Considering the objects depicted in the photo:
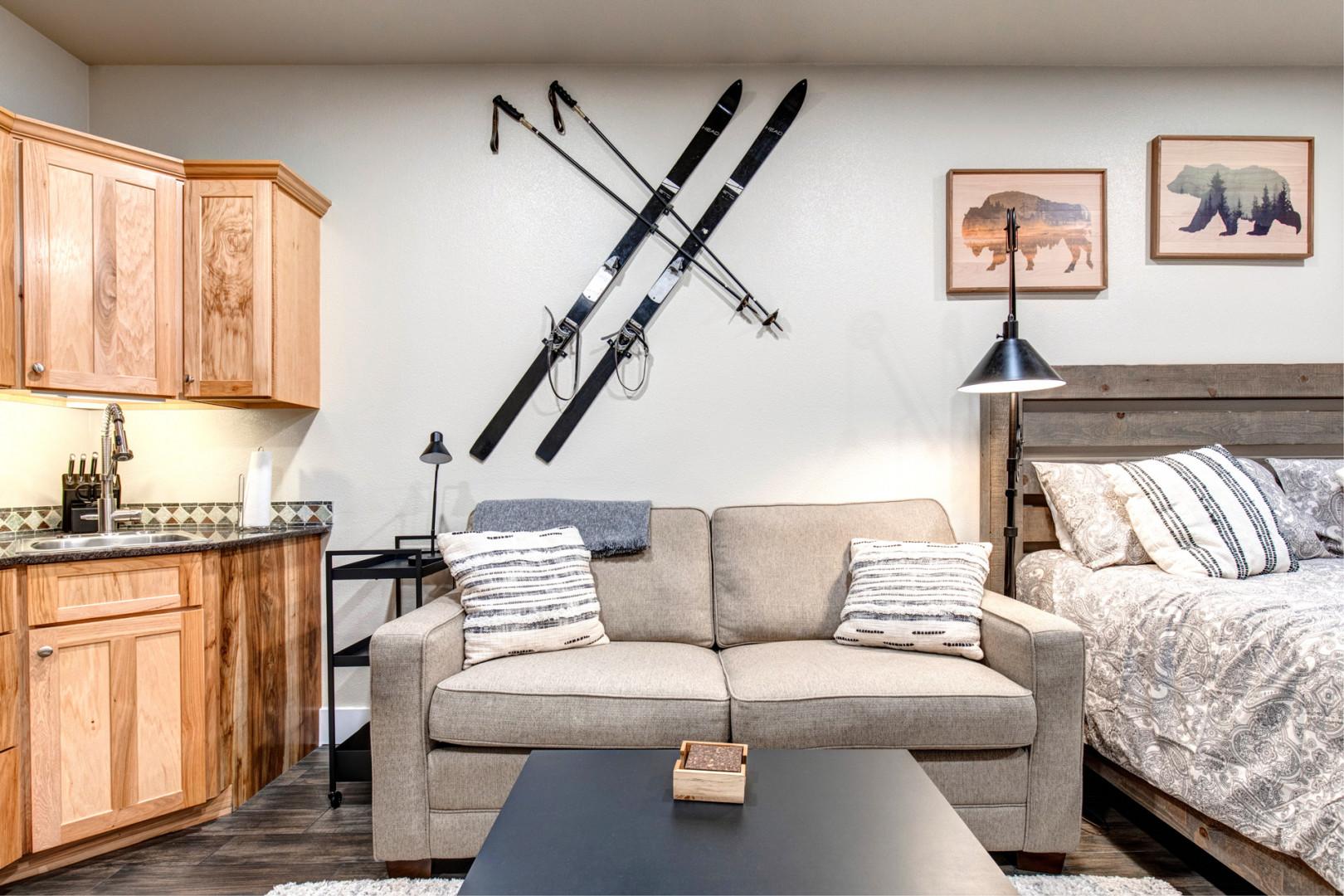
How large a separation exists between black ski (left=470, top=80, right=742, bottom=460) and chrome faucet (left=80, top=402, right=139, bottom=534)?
107 cm

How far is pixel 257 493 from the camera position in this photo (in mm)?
2566

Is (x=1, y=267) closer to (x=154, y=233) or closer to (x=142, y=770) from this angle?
(x=154, y=233)

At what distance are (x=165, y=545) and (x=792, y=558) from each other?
1838 mm

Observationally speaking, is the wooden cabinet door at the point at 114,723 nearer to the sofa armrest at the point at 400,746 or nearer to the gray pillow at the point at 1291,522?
the sofa armrest at the point at 400,746

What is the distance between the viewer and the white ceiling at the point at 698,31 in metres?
2.40

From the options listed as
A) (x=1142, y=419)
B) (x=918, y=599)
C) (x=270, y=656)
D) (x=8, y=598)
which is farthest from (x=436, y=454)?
(x=1142, y=419)

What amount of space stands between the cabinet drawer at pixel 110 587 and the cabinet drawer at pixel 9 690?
0.06 meters

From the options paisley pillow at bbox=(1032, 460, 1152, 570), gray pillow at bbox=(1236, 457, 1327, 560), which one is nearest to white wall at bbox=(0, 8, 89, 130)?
paisley pillow at bbox=(1032, 460, 1152, 570)

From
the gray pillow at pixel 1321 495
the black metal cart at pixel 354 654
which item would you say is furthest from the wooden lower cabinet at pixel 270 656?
the gray pillow at pixel 1321 495

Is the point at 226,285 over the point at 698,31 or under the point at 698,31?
under

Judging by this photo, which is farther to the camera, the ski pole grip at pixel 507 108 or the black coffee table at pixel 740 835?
the ski pole grip at pixel 507 108

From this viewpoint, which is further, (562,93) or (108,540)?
(562,93)

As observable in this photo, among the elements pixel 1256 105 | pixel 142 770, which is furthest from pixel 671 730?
pixel 1256 105

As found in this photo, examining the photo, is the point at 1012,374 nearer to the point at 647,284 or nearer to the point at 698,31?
the point at 647,284
